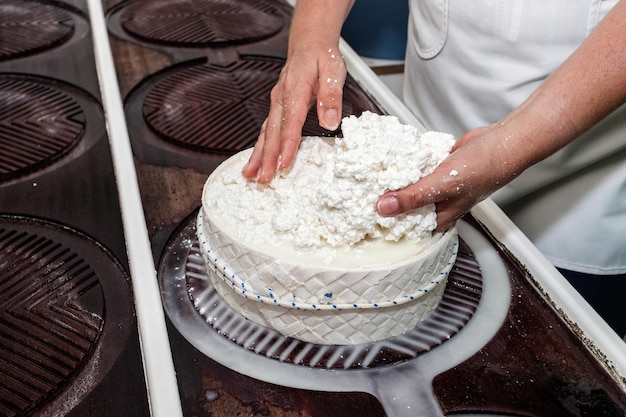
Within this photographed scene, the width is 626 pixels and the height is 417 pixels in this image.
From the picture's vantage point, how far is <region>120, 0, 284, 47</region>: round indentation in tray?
2.44 m

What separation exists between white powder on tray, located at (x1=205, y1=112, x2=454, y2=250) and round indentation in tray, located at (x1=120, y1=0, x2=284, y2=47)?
1.34 metres

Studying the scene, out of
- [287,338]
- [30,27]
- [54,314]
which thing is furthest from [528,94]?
[30,27]

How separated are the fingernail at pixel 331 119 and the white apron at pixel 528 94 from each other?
1.93 ft

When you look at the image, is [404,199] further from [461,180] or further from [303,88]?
[303,88]

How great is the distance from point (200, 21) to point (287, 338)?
178 centimetres

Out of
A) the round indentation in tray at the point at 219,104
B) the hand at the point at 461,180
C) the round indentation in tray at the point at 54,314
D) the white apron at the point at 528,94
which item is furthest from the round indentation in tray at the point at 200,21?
the hand at the point at 461,180

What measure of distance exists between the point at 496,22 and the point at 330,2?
1.53ft

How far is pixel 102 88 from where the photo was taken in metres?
2.05

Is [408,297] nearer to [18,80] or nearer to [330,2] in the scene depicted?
[330,2]

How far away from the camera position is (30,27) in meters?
2.54

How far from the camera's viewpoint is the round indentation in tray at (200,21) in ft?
8.00

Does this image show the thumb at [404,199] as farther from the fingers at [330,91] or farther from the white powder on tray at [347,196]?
the fingers at [330,91]

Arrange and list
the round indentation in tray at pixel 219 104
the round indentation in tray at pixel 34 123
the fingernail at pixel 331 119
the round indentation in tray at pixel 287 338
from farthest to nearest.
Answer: the round indentation in tray at pixel 219 104, the round indentation in tray at pixel 34 123, the fingernail at pixel 331 119, the round indentation in tray at pixel 287 338

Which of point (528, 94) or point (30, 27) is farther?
point (30, 27)
